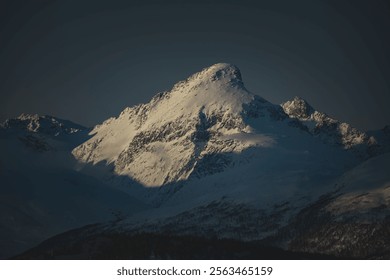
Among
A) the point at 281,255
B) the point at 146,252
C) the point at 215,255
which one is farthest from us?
the point at 281,255
